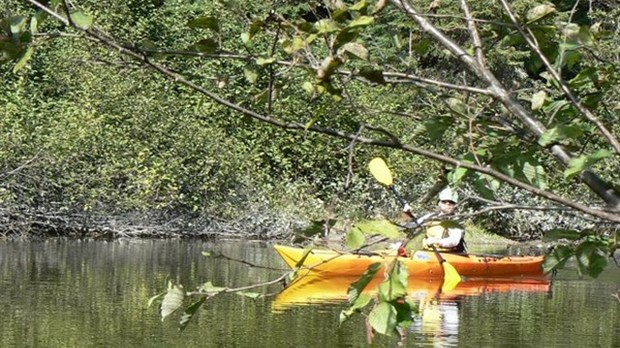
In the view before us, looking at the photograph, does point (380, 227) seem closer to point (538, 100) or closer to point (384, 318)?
point (384, 318)

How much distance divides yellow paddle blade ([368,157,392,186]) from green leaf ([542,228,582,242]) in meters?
0.40

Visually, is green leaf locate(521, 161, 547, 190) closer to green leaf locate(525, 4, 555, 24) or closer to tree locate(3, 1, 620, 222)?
tree locate(3, 1, 620, 222)

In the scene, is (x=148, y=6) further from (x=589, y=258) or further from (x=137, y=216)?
(x=589, y=258)

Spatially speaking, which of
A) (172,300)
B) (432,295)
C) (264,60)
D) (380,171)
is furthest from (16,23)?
(432,295)

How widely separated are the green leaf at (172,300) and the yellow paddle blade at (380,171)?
408 millimetres

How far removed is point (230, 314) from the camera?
12.1 meters

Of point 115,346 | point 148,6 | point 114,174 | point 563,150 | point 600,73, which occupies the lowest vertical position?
point 115,346

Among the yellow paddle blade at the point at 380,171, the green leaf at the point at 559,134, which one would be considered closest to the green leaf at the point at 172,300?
the yellow paddle blade at the point at 380,171

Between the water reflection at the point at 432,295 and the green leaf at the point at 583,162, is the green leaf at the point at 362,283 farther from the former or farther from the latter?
the water reflection at the point at 432,295

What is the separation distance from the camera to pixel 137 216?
21.7m

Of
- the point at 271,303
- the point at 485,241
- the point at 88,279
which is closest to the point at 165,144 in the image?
the point at 485,241

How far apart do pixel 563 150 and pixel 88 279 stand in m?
12.7

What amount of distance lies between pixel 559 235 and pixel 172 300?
2.58 ft

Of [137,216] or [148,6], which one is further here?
[148,6]
